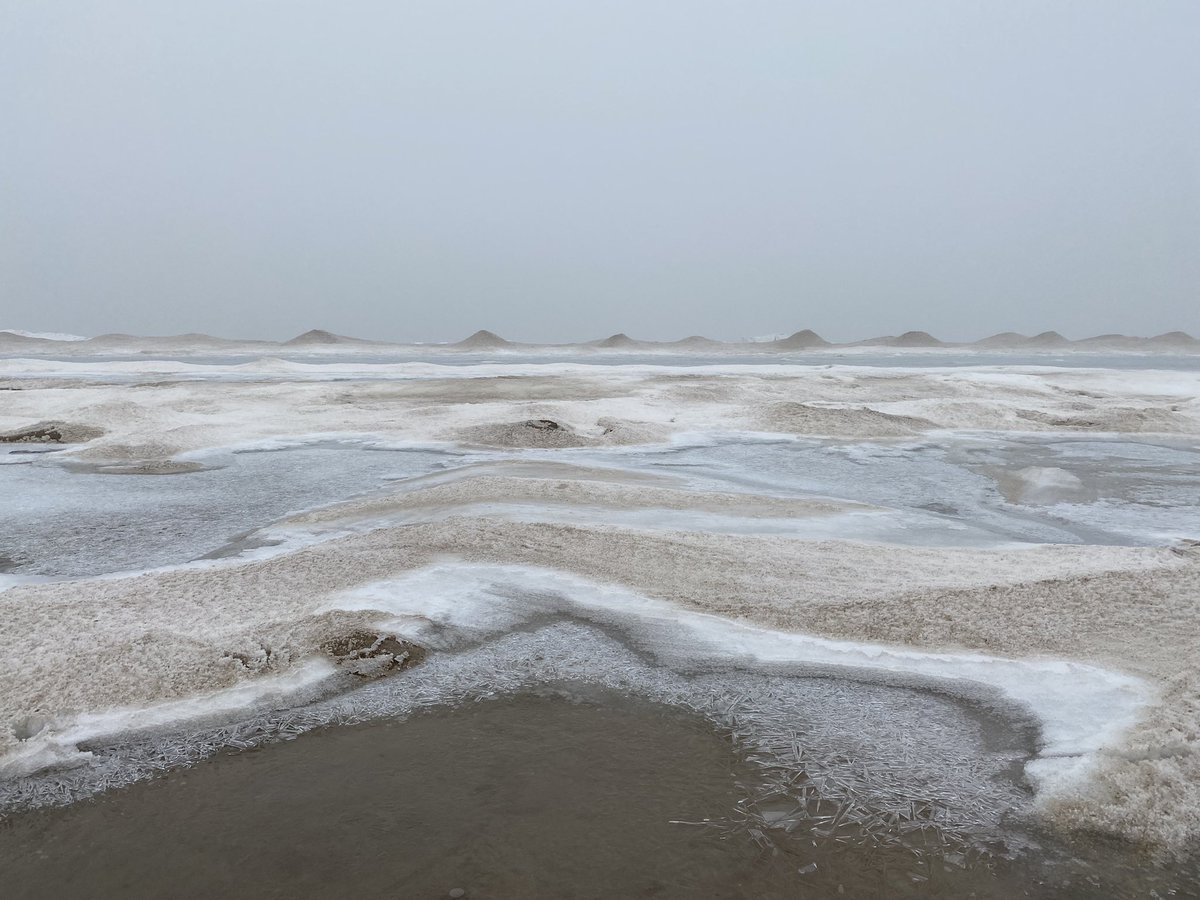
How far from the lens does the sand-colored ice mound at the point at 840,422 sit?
16.9m

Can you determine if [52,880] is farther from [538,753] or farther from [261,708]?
[538,753]

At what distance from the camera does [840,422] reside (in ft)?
56.9

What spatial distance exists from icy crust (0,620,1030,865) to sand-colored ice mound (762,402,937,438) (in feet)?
41.0

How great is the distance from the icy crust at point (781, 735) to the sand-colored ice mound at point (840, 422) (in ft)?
41.0

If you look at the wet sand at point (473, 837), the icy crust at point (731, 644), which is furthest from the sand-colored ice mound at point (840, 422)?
the wet sand at point (473, 837)

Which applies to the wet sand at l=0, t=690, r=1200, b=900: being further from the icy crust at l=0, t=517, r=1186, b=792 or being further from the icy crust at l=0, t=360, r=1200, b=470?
the icy crust at l=0, t=360, r=1200, b=470

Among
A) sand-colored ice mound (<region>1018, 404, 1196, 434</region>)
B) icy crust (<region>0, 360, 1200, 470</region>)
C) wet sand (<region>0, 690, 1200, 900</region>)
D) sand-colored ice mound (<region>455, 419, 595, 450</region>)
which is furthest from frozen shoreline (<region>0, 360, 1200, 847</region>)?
sand-colored ice mound (<region>1018, 404, 1196, 434</region>)

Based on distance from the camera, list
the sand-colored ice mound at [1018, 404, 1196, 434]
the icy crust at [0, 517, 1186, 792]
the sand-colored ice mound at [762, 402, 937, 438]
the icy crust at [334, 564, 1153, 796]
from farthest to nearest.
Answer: the sand-colored ice mound at [1018, 404, 1196, 434], the sand-colored ice mound at [762, 402, 937, 438], the icy crust at [0, 517, 1186, 792], the icy crust at [334, 564, 1153, 796]

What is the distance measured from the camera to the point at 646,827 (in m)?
3.35

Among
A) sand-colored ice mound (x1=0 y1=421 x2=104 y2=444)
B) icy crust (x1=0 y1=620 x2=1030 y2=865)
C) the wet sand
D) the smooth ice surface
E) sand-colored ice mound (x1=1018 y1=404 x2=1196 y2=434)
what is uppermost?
sand-colored ice mound (x1=1018 y1=404 x2=1196 y2=434)

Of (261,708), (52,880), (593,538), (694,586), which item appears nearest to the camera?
(52,880)

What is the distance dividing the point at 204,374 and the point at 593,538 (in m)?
38.1

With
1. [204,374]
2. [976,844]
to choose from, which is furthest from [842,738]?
[204,374]

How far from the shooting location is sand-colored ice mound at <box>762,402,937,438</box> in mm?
16859
